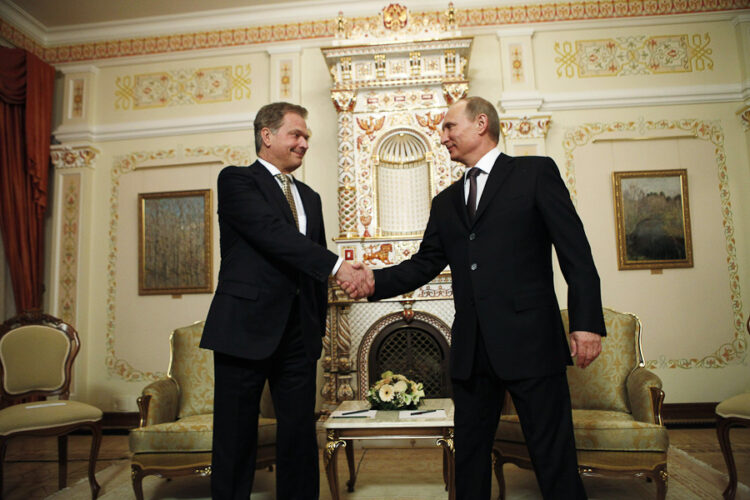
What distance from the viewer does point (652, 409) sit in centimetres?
281

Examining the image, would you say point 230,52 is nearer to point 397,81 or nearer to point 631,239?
point 397,81

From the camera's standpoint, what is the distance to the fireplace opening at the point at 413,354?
177 inches

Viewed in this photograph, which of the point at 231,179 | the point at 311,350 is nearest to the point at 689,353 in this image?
the point at 311,350

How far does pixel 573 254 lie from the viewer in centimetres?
178

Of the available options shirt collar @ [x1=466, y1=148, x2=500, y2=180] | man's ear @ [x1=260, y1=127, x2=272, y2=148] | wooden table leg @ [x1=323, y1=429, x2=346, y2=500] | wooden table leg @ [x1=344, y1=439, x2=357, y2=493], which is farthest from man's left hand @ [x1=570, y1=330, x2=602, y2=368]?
wooden table leg @ [x1=344, y1=439, x2=357, y2=493]

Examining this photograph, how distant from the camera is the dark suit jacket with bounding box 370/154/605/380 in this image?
1753 millimetres

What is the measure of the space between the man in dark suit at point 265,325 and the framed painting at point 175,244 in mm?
3205

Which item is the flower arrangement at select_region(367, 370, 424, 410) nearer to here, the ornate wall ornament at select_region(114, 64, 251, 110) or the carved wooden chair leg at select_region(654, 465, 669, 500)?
the carved wooden chair leg at select_region(654, 465, 669, 500)

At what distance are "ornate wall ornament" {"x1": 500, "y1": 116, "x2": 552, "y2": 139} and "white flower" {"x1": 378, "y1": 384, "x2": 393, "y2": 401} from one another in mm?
2811

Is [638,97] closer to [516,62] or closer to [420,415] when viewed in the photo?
[516,62]

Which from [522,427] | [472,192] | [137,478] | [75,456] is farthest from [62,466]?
[472,192]

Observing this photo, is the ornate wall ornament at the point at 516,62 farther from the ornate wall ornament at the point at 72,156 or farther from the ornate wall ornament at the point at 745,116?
the ornate wall ornament at the point at 72,156

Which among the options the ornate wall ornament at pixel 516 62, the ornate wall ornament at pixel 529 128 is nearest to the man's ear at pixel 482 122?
the ornate wall ornament at pixel 529 128

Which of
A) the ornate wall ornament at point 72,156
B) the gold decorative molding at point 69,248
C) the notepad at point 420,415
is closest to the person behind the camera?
the notepad at point 420,415
